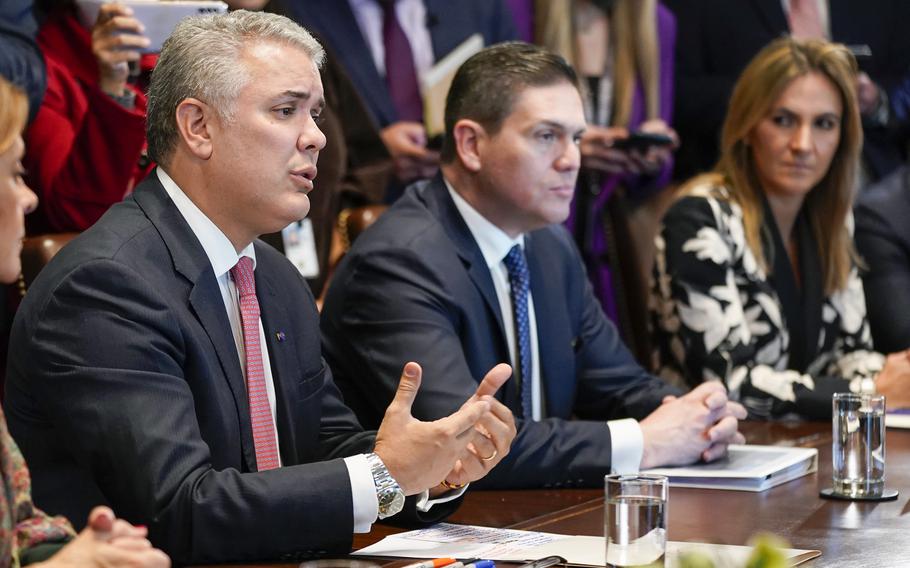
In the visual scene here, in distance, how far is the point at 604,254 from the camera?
4.67m

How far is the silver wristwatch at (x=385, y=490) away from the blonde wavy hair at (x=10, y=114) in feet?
2.23

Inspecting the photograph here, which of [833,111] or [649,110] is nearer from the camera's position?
[833,111]

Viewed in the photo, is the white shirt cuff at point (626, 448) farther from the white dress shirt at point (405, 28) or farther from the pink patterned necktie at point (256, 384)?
the white dress shirt at point (405, 28)

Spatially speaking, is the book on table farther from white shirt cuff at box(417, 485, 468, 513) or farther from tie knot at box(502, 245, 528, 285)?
tie knot at box(502, 245, 528, 285)

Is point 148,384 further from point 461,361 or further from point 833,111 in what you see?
point 833,111

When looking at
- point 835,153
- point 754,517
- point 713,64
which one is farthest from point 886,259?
point 754,517

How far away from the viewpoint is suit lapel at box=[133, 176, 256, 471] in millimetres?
2166

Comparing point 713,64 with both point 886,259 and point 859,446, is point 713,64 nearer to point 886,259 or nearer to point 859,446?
point 886,259

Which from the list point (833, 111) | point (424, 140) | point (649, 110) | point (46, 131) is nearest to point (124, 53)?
point (46, 131)

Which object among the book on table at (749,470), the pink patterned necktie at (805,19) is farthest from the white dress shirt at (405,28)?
the book on table at (749,470)

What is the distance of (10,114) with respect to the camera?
1756mm

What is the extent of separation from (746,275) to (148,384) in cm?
211

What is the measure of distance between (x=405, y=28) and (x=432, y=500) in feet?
8.18

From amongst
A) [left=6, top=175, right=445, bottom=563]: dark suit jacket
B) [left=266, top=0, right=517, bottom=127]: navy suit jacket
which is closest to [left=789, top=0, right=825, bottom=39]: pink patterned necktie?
[left=266, top=0, right=517, bottom=127]: navy suit jacket
